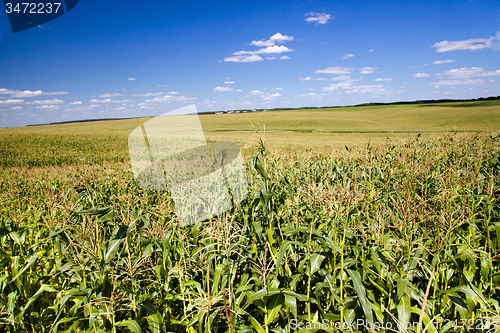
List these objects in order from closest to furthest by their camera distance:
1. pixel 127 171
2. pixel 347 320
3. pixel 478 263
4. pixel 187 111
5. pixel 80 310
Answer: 1. pixel 347 320
2. pixel 80 310
3. pixel 478 263
4. pixel 187 111
5. pixel 127 171

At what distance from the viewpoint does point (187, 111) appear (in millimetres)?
3988

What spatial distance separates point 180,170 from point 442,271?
799cm

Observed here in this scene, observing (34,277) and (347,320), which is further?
(34,277)

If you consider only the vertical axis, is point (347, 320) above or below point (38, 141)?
below

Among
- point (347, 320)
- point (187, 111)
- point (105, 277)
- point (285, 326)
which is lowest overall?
point (285, 326)

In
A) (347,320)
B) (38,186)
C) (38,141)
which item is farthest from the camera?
Result: (38,141)

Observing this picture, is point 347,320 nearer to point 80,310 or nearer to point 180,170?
point 80,310

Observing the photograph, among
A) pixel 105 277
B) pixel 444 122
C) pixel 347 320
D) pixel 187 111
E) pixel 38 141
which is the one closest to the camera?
pixel 105 277

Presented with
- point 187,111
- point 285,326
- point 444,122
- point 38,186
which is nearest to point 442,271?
point 285,326

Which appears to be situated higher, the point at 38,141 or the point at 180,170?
the point at 38,141

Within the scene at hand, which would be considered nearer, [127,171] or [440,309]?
[440,309]

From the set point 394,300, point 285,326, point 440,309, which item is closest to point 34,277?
point 285,326

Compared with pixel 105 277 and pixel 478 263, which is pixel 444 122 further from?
pixel 105 277

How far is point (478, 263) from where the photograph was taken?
3.45 m
